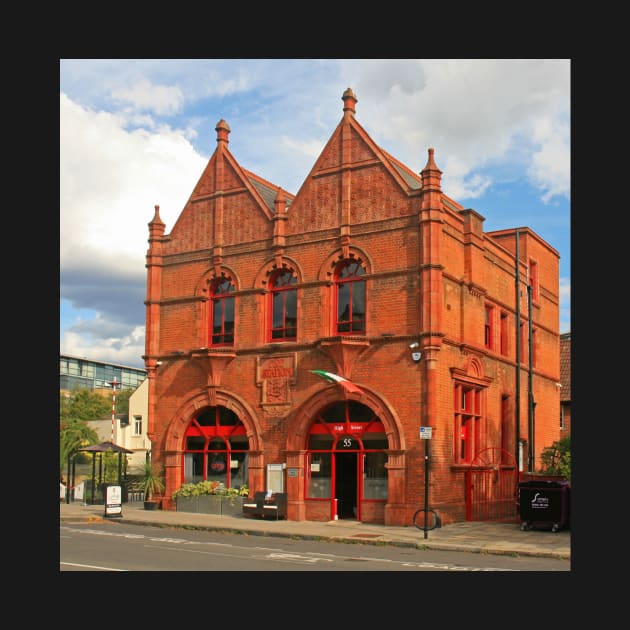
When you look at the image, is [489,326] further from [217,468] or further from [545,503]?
[217,468]

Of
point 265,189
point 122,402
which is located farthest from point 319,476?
point 122,402

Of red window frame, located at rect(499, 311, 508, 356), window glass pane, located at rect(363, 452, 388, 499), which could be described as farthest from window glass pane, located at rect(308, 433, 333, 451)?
red window frame, located at rect(499, 311, 508, 356)

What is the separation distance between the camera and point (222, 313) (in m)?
30.5

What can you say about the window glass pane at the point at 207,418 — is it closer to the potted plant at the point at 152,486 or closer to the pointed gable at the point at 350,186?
the potted plant at the point at 152,486

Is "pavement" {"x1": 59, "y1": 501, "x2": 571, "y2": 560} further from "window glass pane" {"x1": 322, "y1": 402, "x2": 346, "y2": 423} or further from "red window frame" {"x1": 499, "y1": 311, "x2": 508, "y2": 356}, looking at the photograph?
"red window frame" {"x1": 499, "y1": 311, "x2": 508, "y2": 356}

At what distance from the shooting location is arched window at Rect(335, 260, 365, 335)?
2698cm

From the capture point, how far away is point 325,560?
17.0 metres

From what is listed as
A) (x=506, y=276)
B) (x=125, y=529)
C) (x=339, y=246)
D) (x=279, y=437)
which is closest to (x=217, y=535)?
(x=125, y=529)

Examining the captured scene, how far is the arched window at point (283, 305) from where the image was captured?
2841 cm

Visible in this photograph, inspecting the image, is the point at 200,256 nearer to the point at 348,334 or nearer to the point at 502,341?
the point at 348,334

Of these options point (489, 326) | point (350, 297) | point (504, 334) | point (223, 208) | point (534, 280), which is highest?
point (223, 208)

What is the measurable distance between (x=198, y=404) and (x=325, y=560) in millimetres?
13946

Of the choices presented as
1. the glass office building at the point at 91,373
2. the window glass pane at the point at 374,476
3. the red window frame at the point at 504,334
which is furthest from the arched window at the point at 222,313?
the glass office building at the point at 91,373

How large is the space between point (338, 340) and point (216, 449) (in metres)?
7.13
